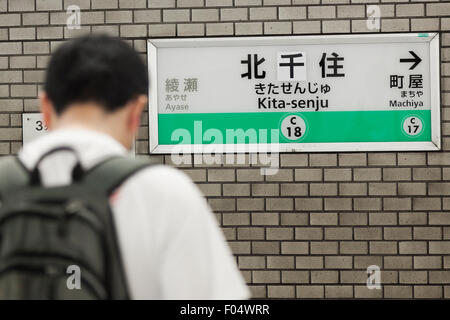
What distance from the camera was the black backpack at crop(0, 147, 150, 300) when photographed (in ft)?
4.51

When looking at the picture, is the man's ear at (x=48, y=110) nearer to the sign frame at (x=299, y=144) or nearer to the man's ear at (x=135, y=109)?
the man's ear at (x=135, y=109)

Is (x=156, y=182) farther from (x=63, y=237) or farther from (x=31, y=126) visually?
(x=31, y=126)

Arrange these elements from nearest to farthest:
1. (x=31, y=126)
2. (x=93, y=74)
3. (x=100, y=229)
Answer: (x=100, y=229) → (x=93, y=74) → (x=31, y=126)

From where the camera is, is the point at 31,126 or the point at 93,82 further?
the point at 31,126

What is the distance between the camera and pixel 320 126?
4559mm

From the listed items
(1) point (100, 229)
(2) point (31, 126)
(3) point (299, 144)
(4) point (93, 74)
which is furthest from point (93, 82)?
(2) point (31, 126)

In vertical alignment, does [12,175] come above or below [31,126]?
below

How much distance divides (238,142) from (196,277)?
3.22m

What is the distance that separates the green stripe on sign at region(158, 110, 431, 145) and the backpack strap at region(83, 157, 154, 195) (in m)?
3.21

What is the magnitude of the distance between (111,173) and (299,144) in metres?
3.28

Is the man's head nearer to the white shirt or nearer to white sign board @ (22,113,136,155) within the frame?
the white shirt

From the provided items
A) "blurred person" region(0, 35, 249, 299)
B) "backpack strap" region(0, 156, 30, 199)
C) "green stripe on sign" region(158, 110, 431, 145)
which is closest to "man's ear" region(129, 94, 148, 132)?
"blurred person" region(0, 35, 249, 299)

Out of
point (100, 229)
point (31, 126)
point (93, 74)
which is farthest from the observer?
point (31, 126)

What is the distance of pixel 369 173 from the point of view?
4539mm
